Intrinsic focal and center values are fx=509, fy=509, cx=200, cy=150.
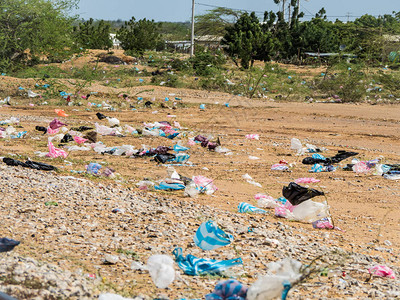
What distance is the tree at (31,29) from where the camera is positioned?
15.4m

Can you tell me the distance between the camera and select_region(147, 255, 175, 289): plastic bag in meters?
2.21

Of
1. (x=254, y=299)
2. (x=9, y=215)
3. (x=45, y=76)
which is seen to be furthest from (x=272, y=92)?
(x=254, y=299)

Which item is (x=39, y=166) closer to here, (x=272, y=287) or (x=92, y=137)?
(x=92, y=137)

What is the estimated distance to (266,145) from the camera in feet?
23.5

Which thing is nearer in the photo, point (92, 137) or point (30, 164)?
point (30, 164)

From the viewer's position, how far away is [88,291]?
80.7 inches

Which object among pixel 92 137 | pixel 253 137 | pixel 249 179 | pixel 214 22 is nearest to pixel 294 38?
pixel 214 22

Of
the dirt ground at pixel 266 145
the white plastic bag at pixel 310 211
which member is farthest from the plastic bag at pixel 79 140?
the white plastic bag at pixel 310 211

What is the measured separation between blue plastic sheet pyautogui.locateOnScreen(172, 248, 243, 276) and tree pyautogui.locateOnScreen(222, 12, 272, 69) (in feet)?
56.3

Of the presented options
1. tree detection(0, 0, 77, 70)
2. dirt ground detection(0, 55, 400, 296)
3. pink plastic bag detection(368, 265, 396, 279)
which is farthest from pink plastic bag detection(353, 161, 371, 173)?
tree detection(0, 0, 77, 70)

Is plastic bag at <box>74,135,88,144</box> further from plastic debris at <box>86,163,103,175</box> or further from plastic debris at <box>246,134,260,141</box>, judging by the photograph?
plastic debris at <box>246,134,260,141</box>

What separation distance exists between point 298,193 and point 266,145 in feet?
11.3

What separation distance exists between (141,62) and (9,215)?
1767 centimetres

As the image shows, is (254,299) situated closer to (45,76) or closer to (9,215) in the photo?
(9,215)
